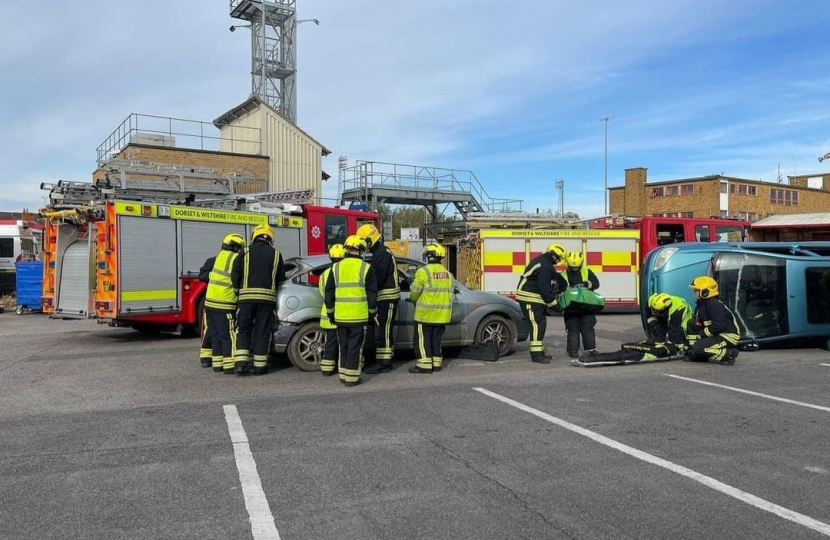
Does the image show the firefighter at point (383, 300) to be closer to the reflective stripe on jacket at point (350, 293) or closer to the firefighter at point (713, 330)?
the reflective stripe on jacket at point (350, 293)

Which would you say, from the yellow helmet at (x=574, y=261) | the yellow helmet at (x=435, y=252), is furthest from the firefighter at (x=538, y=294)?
the yellow helmet at (x=435, y=252)

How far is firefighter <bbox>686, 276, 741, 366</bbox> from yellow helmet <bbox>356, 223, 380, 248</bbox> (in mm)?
4348

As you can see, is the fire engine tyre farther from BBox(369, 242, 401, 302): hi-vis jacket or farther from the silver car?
BBox(369, 242, 401, 302): hi-vis jacket

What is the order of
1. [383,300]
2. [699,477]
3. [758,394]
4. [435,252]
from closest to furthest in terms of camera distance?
[699,477], [758,394], [383,300], [435,252]

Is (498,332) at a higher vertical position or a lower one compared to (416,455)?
higher

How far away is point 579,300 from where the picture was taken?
8.50m

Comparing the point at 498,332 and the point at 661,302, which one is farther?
the point at 498,332

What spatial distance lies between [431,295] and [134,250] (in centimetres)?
505

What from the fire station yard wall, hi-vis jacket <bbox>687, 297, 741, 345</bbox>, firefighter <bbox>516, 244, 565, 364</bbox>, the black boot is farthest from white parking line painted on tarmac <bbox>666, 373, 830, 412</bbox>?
the fire station yard wall

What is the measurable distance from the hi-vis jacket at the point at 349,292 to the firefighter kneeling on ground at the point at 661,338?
3105 millimetres

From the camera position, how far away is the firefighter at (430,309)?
7602mm

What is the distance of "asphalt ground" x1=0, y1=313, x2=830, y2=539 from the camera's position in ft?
11.1

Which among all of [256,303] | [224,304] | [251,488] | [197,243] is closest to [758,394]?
[251,488]

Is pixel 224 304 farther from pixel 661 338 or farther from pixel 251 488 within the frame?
pixel 661 338
